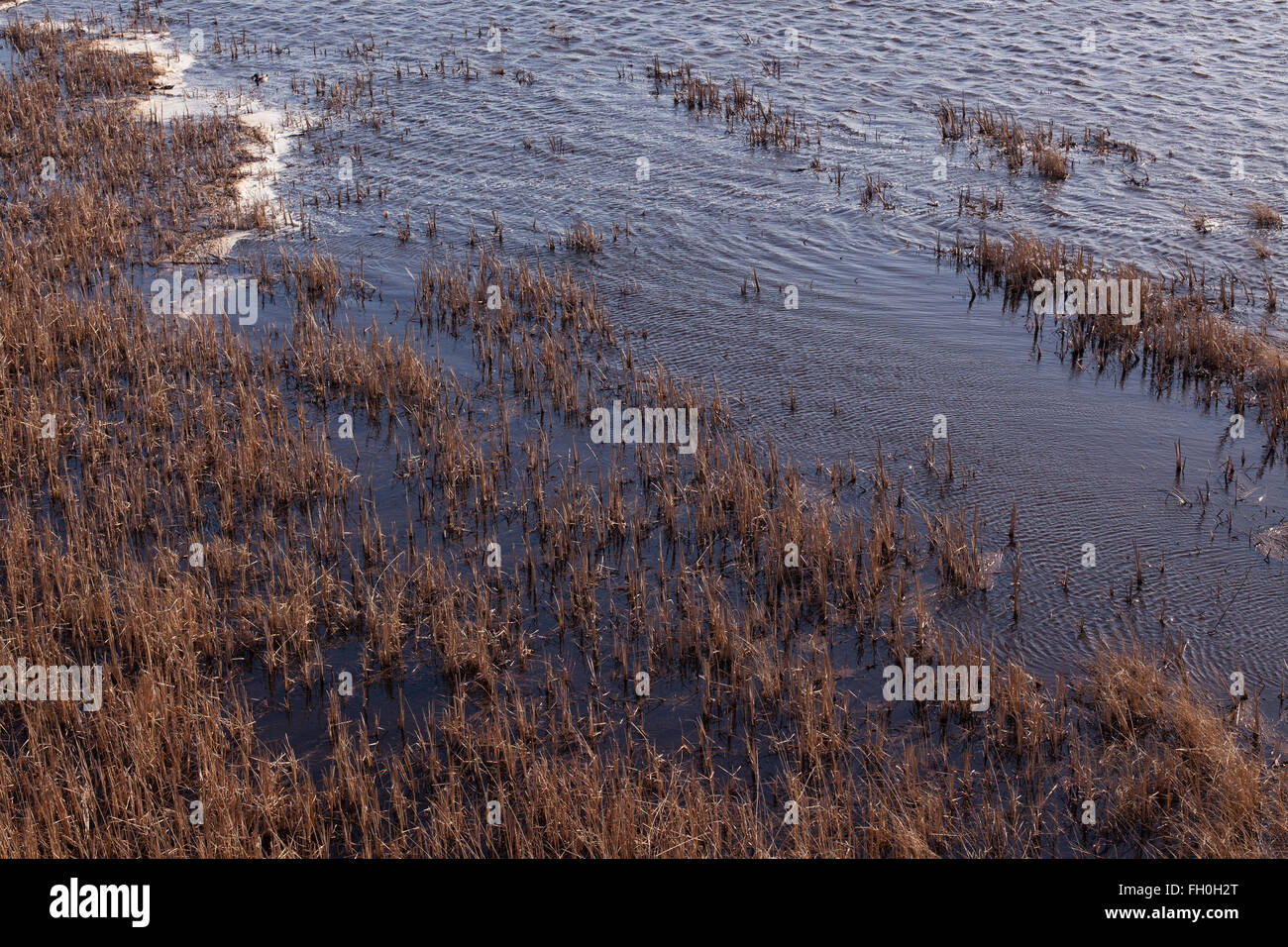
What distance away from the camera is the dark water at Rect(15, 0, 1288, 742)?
1117 cm

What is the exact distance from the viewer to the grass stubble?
763 centimetres

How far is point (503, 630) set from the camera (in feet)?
31.2

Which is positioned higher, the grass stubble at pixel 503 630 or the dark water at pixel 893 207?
the dark water at pixel 893 207

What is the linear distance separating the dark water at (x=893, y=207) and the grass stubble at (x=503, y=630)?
0.87 m

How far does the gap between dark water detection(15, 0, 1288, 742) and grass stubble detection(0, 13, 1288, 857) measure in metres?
0.87

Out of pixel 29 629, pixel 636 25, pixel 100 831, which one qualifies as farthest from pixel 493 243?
pixel 636 25

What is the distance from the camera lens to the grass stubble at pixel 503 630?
7.63 metres

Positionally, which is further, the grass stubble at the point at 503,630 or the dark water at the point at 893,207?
the dark water at the point at 893,207

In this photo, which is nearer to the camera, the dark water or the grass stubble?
the grass stubble

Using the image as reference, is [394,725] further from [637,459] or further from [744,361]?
[744,361]

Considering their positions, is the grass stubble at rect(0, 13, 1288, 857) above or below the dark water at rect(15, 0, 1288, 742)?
below

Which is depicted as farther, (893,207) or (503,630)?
(893,207)

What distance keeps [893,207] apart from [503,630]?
39.3ft
